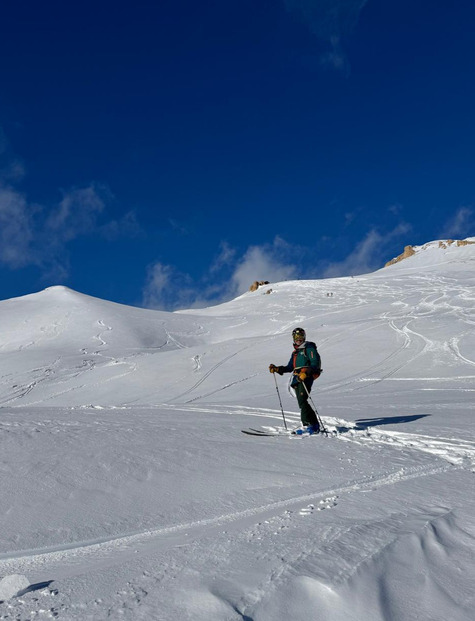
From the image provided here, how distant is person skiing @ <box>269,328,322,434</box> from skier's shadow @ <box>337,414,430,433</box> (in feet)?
2.03

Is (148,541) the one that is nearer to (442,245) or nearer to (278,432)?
(278,432)

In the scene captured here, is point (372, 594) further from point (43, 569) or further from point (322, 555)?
point (43, 569)

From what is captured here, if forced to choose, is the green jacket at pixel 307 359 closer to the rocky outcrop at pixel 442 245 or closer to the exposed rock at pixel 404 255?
the rocky outcrop at pixel 442 245

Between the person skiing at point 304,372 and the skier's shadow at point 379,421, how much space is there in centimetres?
62

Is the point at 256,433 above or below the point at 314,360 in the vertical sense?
below

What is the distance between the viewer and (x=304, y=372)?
877cm

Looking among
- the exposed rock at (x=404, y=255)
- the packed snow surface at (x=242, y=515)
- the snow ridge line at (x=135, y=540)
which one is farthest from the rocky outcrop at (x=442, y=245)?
the snow ridge line at (x=135, y=540)

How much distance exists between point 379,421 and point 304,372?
2.15 metres

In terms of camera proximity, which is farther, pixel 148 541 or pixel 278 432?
pixel 278 432

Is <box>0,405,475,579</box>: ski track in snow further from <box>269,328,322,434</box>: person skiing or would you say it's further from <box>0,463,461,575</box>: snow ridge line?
<box>269,328,322,434</box>: person skiing

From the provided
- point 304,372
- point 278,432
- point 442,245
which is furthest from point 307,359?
point 442,245

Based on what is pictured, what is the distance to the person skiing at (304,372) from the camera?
8.69 metres

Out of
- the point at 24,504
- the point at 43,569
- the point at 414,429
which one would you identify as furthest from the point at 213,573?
the point at 414,429

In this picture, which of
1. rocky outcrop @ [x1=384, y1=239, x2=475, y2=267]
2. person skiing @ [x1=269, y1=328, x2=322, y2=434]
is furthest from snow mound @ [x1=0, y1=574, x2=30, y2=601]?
rocky outcrop @ [x1=384, y1=239, x2=475, y2=267]
